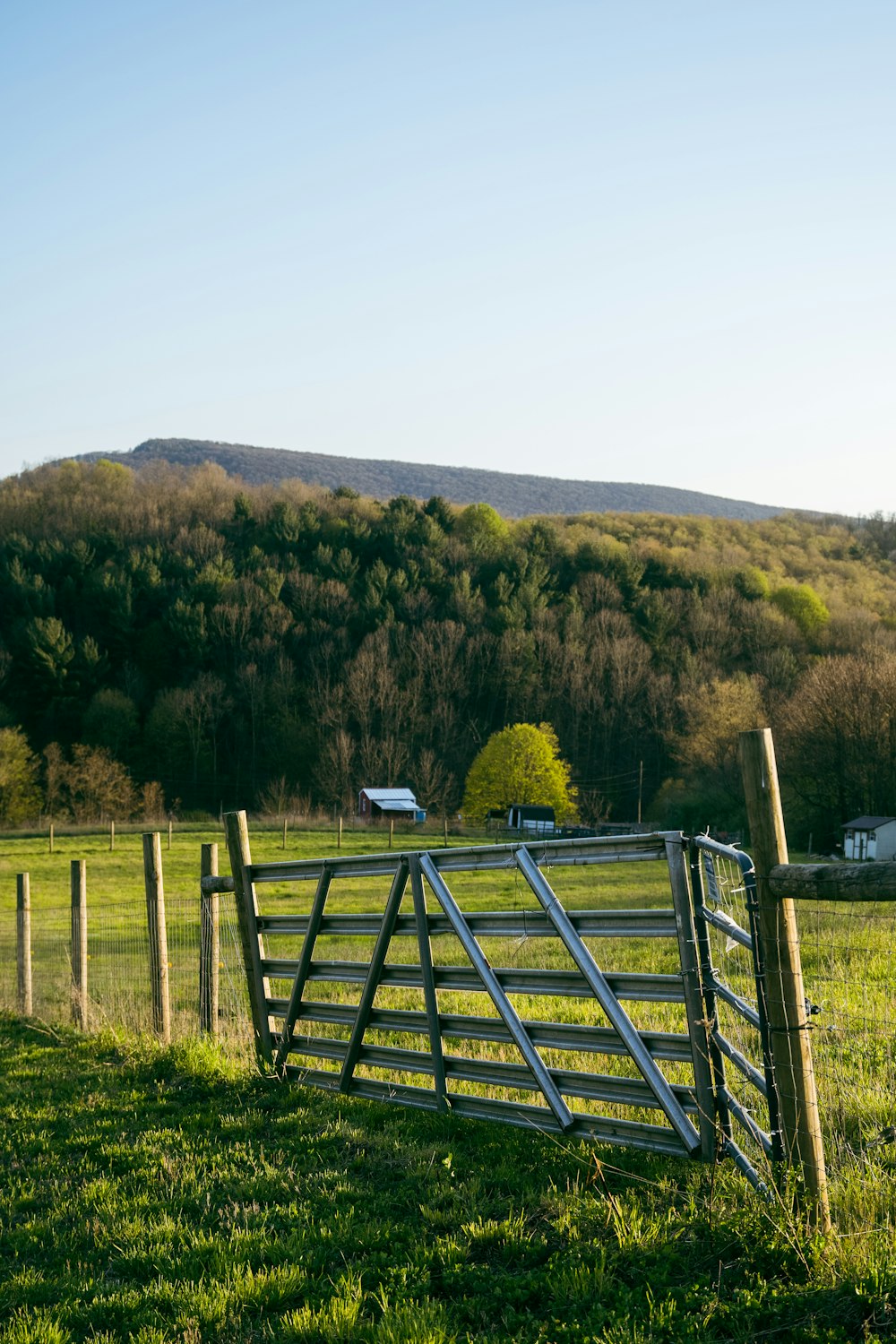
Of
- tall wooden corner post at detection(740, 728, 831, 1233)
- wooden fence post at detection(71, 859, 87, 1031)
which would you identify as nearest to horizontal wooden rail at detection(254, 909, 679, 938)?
tall wooden corner post at detection(740, 728, 831, 1233)

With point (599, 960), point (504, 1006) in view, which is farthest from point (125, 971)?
point (504, 1006)

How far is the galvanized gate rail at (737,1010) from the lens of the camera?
491 cm

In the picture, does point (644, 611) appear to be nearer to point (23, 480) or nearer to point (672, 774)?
point (672, 774)

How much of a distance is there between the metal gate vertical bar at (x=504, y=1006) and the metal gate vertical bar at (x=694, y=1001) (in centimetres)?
93

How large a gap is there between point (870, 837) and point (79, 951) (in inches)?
1568

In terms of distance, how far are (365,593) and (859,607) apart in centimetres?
4236

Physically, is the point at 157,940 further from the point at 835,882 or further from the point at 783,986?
the point at 835,882

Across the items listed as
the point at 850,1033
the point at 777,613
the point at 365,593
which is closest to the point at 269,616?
the point at 365,593

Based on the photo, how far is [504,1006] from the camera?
255 inches

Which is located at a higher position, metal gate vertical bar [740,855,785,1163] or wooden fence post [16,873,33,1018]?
metal gate vertical bar [740,855,785,1163]

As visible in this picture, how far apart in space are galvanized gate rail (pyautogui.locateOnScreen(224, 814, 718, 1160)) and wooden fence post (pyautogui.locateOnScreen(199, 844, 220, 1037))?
1146 millimetres

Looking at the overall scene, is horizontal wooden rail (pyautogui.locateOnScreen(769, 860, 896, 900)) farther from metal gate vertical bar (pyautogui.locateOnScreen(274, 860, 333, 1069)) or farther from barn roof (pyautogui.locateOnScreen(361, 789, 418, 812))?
barn roof (pyautogui.locateOnScreen(361, 789, 418, 812))

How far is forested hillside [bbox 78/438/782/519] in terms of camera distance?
16928cm

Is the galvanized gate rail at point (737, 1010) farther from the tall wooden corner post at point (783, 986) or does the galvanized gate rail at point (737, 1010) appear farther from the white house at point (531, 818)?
the white house at point (531, 818)
